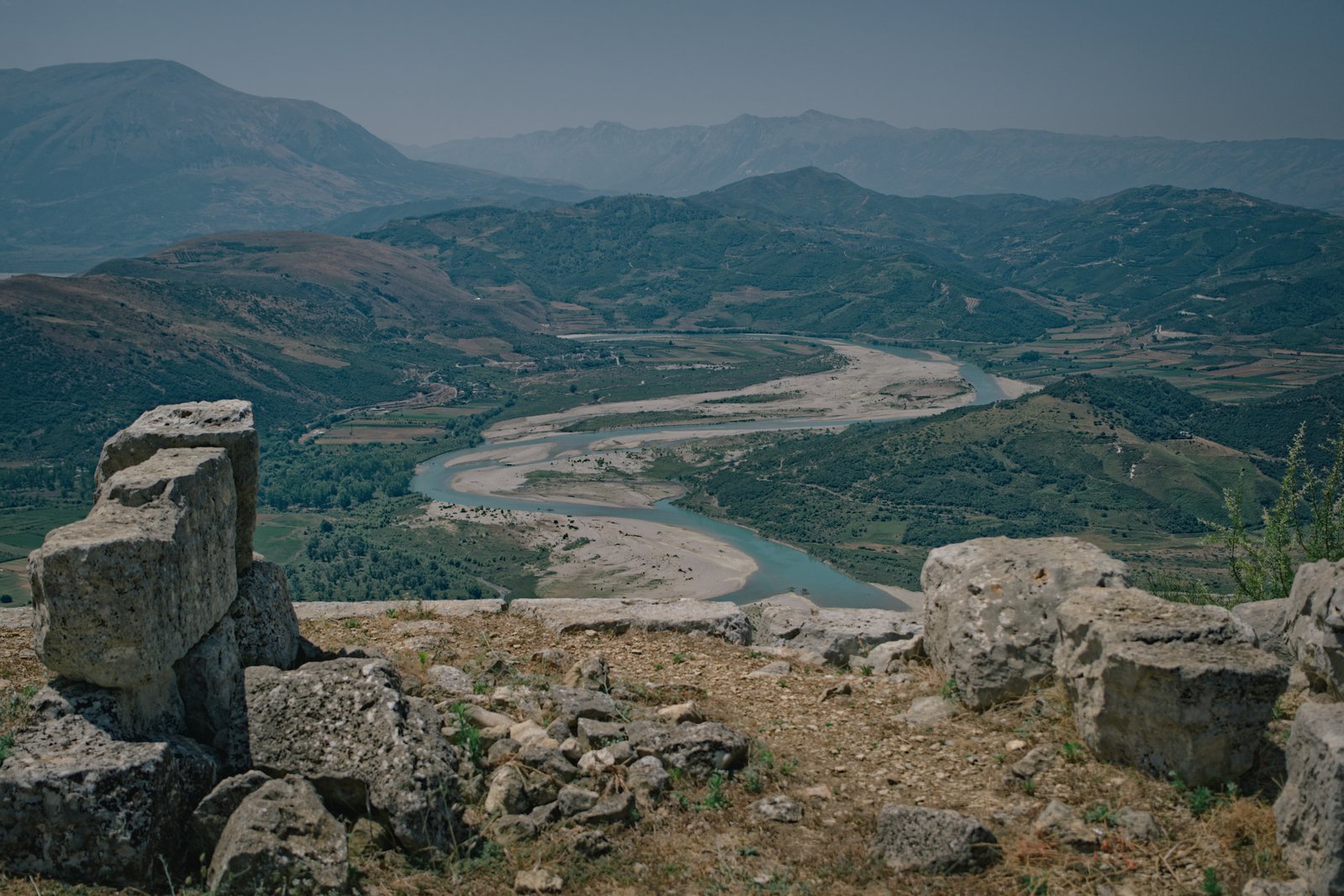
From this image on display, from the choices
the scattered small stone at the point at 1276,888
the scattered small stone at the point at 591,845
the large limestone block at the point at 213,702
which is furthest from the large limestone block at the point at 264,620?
the scattered small stone at the point at 1276,888

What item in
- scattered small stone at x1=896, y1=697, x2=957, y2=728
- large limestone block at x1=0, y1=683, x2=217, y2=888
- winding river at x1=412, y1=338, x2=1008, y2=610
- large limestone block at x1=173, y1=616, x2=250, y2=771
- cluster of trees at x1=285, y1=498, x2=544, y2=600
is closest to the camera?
large limestone block at x1=0, y1=683, x2=217, y2=888

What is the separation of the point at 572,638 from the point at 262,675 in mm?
6371

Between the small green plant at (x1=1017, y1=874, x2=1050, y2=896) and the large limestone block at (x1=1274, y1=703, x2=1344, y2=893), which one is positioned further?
the small green plant at (x1=1017, y1=874, x2=1050, y2=896)

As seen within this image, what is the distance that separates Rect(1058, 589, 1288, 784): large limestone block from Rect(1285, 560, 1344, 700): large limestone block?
1.53 m

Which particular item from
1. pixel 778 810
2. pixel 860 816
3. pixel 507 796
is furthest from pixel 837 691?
pixel 507 796

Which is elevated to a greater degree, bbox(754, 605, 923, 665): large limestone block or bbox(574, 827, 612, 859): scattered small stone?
bbox(574, 827, 612, 859): scattered small stone

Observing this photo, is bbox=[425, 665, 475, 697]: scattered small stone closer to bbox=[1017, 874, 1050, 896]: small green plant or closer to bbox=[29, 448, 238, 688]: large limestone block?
bbox=[29, 448, 238, 688]: large limestone block

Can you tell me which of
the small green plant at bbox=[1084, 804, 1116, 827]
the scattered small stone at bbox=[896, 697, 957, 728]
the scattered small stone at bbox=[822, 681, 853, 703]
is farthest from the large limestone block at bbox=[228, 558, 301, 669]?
the small green plant at bbox=[1084, 804, 1116, 827]

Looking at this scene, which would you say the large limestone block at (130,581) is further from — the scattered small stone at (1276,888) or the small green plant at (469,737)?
the scattered small stone at (1276,888)

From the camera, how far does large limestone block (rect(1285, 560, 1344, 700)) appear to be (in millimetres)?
10000

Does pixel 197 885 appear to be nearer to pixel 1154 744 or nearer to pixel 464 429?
pixel 1154 744

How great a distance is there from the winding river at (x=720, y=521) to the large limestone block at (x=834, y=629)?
4913 cm

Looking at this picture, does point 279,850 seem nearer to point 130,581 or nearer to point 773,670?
point 130,581

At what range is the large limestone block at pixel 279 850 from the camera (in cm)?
750
